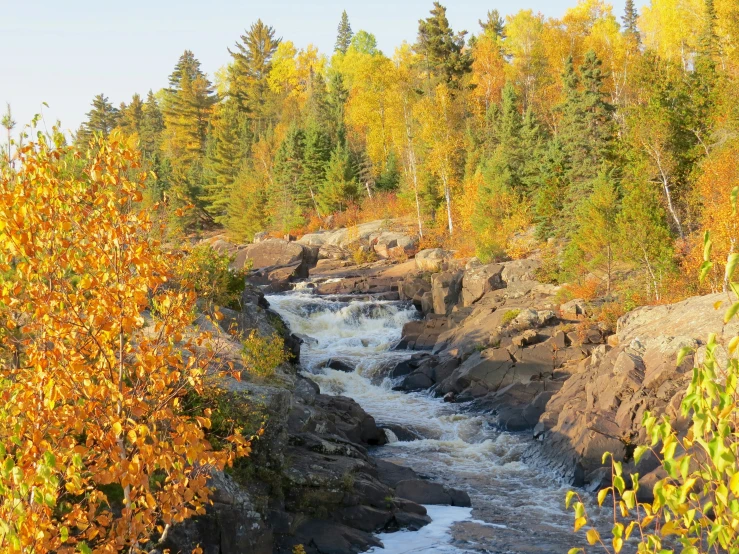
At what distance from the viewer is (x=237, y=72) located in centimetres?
7700

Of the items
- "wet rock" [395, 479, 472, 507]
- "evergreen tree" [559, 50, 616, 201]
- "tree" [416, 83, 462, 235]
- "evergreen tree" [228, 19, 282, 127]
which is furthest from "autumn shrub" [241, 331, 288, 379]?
"evergreen tree" [228, 19, 282, 127]

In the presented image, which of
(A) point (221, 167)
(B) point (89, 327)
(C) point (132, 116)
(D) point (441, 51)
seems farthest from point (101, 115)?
(B) point (89, 327)

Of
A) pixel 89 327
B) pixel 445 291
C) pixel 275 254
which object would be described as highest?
pixel 275 254

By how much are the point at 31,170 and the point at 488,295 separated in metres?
27.7

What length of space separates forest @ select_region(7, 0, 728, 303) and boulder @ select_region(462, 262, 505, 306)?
2556mm

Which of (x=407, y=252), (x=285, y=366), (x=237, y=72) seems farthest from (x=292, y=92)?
(x=285, y=366)

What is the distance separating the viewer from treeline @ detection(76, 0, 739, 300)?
1112 inches

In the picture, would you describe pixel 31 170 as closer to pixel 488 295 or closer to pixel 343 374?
pixel 343 374

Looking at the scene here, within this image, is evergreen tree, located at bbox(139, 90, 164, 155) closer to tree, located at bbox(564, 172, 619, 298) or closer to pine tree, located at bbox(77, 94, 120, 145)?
pine tree, located at bbox(77, 94, 120, 145)

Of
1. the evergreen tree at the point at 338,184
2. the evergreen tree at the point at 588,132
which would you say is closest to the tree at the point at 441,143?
the evergreen tree at the point at 338,184

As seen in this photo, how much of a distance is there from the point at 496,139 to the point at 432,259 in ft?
40.4

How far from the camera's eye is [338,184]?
54.2 m

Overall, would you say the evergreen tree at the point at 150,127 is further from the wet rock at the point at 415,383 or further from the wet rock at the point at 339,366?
the wet rock at the point at 415,383

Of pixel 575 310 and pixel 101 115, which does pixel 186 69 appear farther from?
pixel 575 310
